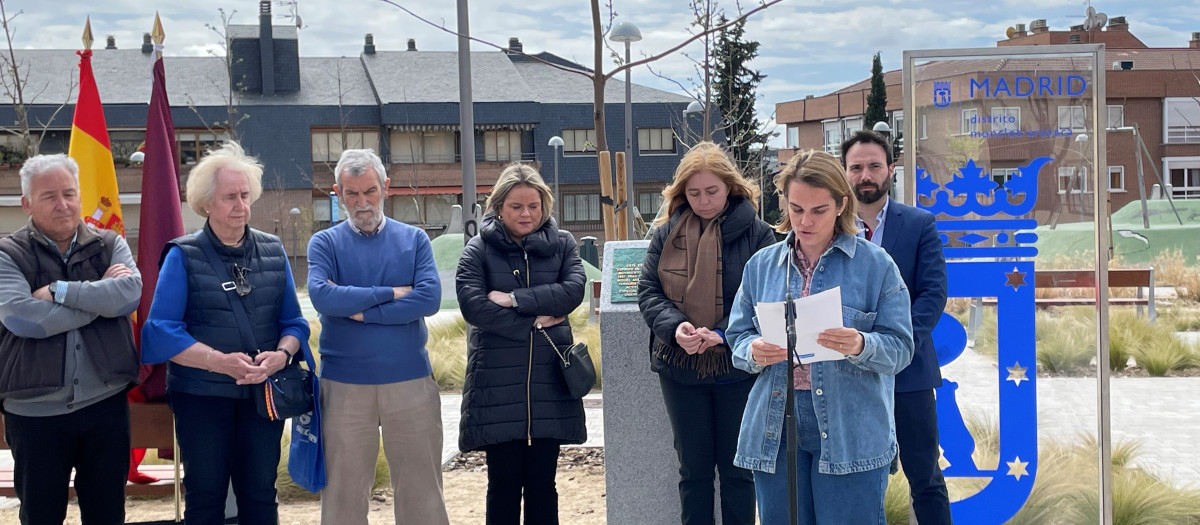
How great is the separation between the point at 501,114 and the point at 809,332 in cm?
5191

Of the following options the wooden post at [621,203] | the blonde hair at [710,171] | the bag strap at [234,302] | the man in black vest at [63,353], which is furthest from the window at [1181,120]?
the man in black vest at [63,353]

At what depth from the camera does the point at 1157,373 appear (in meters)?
12.1

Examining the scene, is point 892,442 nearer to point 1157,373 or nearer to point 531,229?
point 531,229

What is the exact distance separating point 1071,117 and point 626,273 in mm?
2292

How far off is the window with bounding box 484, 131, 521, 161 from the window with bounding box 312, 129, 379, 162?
5.74m

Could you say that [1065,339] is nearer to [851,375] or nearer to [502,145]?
[851,375]

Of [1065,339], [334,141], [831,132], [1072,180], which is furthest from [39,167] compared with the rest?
[831,132]

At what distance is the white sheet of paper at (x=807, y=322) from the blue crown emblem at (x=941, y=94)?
7.47 feet

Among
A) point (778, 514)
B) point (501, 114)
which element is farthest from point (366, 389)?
point (501, 114)

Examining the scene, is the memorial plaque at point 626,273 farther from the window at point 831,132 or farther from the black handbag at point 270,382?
the window at point 831,132

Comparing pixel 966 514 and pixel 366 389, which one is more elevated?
pixel 366 389

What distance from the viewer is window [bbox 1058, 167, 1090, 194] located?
16.3 feet

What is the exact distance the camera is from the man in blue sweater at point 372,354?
460cm

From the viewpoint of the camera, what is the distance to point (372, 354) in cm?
460
